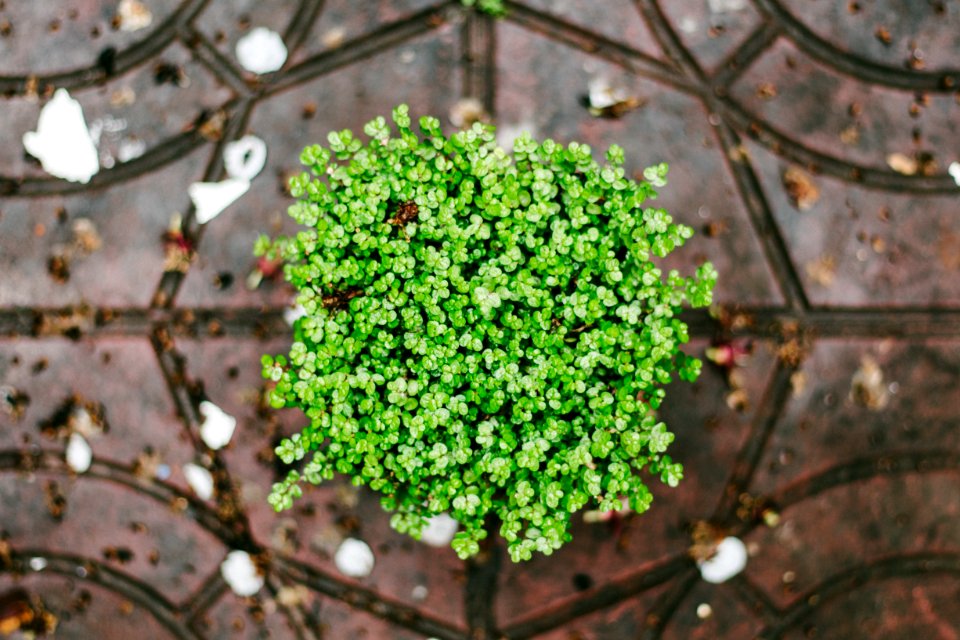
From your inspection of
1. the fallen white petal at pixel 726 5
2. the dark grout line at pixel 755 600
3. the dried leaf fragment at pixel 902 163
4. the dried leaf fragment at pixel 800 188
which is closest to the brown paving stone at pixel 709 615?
the dark grout line at pixel 755 600

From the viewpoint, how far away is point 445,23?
6.06ft

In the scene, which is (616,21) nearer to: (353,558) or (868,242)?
(868,242)

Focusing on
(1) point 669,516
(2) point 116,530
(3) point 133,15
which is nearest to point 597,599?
(1) point 669,516

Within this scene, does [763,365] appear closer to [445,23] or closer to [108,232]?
[445,23]

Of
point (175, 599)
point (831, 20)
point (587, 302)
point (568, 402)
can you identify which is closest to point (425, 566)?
point (175, 599)

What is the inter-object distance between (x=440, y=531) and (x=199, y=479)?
0.67m

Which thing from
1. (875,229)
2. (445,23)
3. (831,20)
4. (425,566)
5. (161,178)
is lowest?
(425,566)

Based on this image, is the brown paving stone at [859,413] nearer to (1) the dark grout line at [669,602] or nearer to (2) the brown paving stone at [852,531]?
(2) the brown paving stone at [852,531]

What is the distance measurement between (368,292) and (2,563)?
1.46 meters

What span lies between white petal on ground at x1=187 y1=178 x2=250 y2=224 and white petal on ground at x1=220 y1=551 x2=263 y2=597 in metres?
0.91

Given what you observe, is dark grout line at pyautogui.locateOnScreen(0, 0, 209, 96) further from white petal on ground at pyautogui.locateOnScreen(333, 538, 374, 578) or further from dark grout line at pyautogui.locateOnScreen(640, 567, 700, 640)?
dark grout line at pyautogui.locateOnScreen(640, 567, 700, 640)

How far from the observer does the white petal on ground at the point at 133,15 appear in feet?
6.22

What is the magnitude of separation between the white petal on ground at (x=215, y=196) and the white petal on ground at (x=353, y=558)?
3.12 ft

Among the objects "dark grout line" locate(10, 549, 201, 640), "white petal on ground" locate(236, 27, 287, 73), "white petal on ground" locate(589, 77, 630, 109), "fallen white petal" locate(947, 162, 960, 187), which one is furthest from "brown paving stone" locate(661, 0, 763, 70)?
"dark grout line" locate(10, 549, 201, 640)
